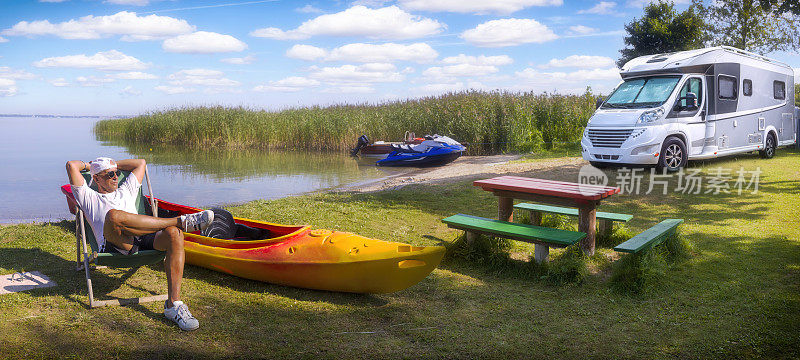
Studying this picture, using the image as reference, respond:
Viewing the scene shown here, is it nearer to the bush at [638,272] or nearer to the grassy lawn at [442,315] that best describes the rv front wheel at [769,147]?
the grassy lawn at [442,315]

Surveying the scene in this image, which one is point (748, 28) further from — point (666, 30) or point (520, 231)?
point (520, 231)

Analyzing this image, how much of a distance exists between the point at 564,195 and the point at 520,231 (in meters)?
0.70

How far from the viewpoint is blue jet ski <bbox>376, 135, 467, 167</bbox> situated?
20375 millimetres

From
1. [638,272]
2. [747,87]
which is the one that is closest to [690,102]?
[747,87]

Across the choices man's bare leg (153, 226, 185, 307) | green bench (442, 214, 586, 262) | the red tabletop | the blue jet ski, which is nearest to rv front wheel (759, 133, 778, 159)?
the blue jet ski

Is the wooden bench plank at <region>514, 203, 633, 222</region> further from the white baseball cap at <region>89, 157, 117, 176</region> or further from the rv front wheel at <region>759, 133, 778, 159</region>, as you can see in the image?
the rv front wheel at <region>759, 133, 778, 159</region>

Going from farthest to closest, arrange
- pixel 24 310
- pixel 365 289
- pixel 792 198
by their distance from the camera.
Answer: pixel 792 198
pixel 365 289
pixel 24 310

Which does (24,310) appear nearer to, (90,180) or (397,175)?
(90,180)

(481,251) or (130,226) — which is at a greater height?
(130,226)

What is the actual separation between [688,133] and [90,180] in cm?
1160

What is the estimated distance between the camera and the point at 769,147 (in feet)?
50.4

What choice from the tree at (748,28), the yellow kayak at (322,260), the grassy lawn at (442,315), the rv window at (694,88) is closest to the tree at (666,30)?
the tree at (748,28)

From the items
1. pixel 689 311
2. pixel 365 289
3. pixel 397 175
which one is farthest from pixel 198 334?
pixel 397 175

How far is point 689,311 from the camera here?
5215 millimetres
